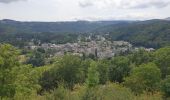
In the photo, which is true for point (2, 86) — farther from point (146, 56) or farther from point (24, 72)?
point (146, 56)

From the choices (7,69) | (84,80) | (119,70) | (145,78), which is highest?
(7,69)

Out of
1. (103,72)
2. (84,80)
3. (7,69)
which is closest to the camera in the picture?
(7,69)

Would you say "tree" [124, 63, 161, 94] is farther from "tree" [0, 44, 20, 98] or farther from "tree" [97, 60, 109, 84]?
"tree" [0, 44, 20, 98]

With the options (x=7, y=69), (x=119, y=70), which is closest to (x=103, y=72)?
(x=119, y=70)

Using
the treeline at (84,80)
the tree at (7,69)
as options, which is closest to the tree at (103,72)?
the treeline at (84,80)

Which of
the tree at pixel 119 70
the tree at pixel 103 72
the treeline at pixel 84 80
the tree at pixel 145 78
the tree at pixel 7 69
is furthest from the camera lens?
the tree at pixel 119 70

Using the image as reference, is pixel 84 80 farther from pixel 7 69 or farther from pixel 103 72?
pixel 7 69

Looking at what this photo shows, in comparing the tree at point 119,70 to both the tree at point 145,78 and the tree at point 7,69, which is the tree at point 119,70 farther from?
the tree at point 7,69

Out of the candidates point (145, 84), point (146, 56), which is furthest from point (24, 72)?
point (146, 56)
